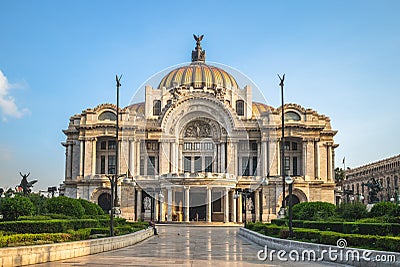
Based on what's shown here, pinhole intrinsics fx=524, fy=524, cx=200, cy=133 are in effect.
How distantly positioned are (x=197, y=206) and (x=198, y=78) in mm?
23281

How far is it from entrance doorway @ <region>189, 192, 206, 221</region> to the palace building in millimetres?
139


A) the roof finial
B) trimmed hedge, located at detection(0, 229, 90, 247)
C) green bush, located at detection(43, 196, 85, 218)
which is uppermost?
the roof finial

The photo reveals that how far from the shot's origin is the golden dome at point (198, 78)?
277 feet

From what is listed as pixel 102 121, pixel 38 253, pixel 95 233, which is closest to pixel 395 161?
pixel 102 121

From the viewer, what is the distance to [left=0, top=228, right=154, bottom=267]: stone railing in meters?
18.0

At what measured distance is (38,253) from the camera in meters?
19.6

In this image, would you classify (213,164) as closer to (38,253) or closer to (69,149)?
(69,149)

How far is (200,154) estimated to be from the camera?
7606 cm

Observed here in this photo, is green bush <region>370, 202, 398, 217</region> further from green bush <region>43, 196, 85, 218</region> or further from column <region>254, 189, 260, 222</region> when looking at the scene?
column <region>254, 189, 260, 222</region>

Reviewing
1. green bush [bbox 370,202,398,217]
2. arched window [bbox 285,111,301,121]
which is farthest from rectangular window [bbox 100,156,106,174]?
green bush [bbox 370,202,398,217]

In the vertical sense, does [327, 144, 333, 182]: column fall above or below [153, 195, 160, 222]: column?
above

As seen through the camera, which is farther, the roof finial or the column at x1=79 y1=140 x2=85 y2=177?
the roof finial

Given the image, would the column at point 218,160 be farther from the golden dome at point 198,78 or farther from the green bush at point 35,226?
the green bush at point 35,226

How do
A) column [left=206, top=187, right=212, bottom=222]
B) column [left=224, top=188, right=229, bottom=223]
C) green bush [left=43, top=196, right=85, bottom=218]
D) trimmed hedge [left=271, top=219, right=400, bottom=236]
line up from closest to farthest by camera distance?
trimmed hedge [left=271, top=219, right=400, bottom=236] < green bush [left=43, top=196, right=85, bottom=218] < column [left=206, top=187, right=212, bottom=222] < column [left=224, top=188, right=229, bottom=223]
